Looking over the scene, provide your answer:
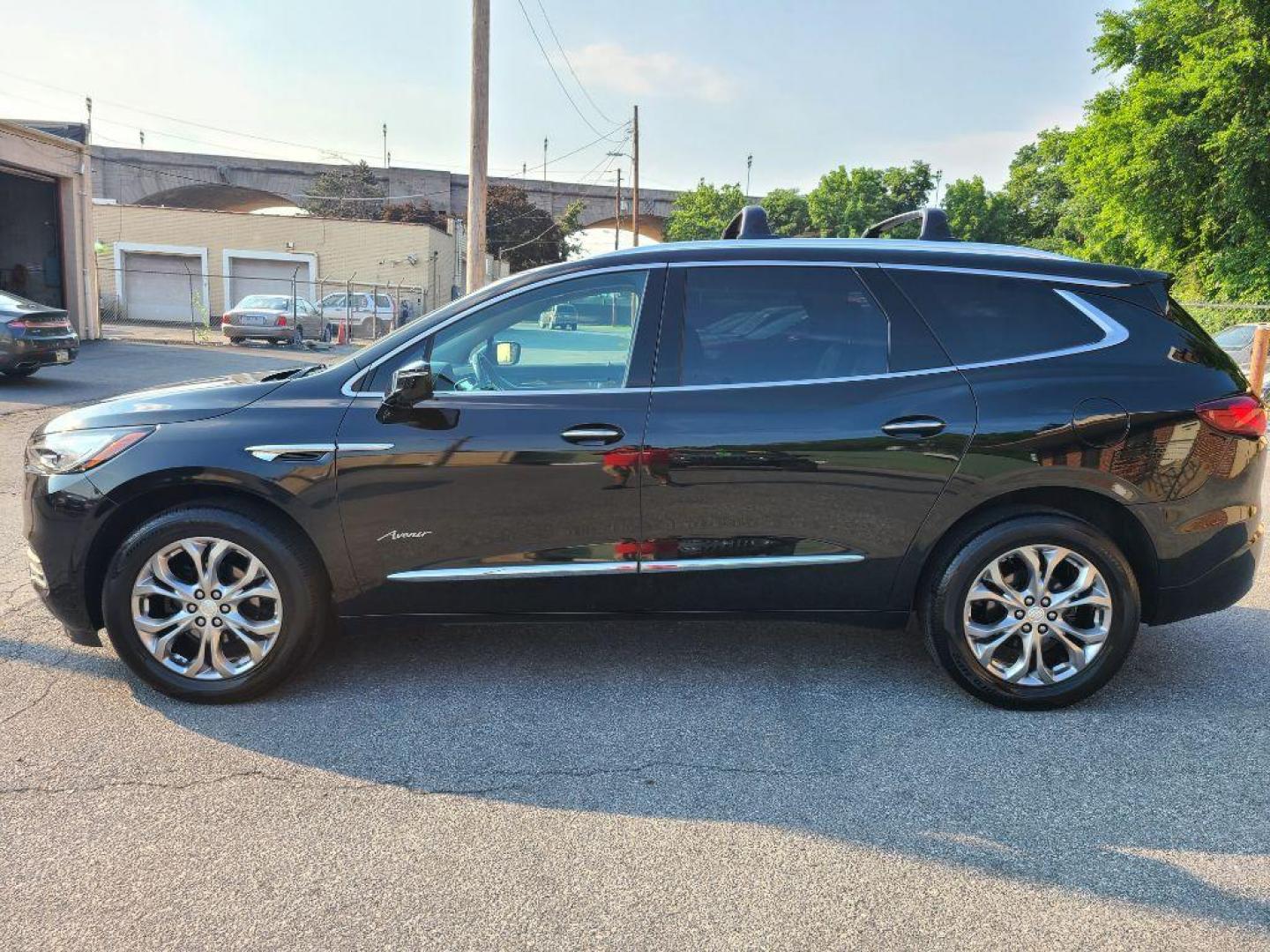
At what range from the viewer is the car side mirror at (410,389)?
3.47 m

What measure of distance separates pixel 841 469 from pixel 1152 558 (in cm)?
128

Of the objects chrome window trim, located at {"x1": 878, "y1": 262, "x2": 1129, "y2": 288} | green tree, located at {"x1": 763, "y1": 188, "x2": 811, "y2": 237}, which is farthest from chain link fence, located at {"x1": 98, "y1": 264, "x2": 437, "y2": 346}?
green tree, located at {"x1": 763, "y1": 188, "x2": 811, "y2": 237}

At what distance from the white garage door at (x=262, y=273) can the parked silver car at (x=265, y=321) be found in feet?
52.7

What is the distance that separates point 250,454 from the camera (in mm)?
3520

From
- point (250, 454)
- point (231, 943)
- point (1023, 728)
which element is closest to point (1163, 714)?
point (1023, 728)

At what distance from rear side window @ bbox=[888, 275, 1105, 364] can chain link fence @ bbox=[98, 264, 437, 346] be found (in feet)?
36.4

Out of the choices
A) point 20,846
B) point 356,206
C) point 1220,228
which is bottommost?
point 20,846

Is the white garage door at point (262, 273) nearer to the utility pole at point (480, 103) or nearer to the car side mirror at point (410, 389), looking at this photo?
the utility pole at point (480, 103)

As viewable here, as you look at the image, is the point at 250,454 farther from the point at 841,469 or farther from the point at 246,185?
the point at 246,185

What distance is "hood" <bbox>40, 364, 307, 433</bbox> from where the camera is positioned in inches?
142

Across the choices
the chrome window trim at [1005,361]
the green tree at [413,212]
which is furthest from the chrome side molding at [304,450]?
the green tree at [413,212]

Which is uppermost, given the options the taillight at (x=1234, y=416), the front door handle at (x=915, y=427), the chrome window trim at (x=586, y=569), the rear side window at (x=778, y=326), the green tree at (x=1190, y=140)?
the green tree at (x=1190, y=140)

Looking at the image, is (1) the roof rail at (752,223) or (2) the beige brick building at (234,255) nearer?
(1) the roof rail at (752,223)

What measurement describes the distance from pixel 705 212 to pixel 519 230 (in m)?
14.6
